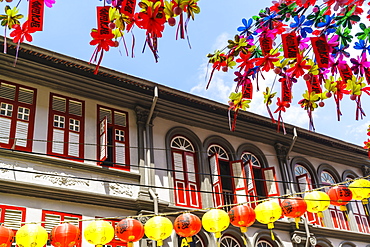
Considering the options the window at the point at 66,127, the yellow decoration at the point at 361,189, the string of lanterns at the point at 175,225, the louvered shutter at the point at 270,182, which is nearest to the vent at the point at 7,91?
the window at the point at 66,127

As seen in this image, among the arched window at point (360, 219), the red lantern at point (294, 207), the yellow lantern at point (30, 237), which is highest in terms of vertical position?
the arched window at point (360, 219)

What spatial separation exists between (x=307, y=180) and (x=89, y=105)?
7.70m

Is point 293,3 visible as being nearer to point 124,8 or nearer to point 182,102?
point 124,8

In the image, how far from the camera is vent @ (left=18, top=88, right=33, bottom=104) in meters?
10.1

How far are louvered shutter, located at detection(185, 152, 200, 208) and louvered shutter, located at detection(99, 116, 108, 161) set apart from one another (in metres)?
2.64

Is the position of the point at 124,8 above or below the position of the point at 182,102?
below

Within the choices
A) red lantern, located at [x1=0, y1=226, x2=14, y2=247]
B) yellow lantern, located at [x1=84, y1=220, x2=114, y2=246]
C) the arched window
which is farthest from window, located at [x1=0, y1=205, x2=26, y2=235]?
the arched window

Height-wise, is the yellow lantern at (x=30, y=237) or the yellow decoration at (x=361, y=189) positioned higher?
the yellow decoration at (x=361, y=189)

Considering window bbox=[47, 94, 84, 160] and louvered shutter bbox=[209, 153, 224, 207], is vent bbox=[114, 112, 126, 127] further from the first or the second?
louvered shutter bbox=[209, 153, 224, 207]

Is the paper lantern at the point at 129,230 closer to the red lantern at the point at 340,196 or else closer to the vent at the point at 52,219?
the vent at the point at 52,219

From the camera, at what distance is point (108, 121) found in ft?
36.8

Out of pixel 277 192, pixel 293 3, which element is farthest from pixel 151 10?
pixel 277 192

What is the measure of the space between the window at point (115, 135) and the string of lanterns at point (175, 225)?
2.97m

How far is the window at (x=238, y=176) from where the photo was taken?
474 inches
